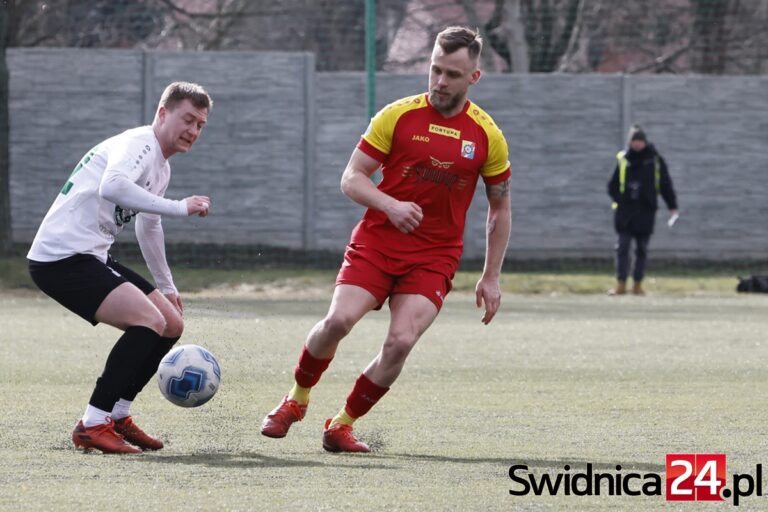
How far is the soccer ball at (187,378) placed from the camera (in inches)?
283

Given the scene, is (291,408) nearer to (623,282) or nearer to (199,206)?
(199,206)

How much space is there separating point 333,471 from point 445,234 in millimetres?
1337

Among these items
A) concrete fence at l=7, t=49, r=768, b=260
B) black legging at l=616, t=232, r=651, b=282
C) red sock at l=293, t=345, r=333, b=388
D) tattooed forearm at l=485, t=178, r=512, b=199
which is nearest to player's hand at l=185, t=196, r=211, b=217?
red sock at l=293, t=345, r=333, b=388

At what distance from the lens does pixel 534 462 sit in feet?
21.5

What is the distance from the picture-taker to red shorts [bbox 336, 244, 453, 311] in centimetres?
690

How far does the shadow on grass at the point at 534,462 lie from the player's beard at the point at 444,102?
A: 1.56 metres

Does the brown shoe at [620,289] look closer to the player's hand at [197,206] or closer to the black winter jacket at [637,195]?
the black winter jacket at [637,195]

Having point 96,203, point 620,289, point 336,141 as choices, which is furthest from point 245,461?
point 336,141

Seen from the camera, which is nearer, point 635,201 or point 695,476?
point 695,476

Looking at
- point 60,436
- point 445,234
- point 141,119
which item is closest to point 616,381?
point 445,234

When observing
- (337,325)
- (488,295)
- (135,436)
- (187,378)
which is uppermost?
(488,295)

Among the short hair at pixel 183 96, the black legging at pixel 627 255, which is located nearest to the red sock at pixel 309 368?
the short hair at pixel 183 96

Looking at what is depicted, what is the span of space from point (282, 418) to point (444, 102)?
1.63 meters

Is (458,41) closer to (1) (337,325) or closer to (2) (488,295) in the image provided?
(2) (488,295)
